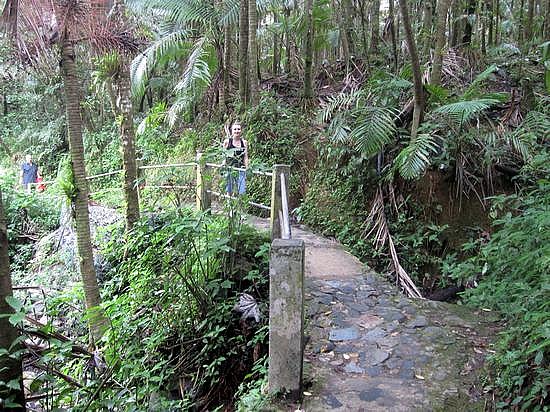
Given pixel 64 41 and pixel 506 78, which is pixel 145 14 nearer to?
pixel 64 41

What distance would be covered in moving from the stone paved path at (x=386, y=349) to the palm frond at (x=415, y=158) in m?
1.51

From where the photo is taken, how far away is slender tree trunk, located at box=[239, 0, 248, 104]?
35.2ft

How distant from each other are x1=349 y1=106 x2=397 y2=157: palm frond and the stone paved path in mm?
2041

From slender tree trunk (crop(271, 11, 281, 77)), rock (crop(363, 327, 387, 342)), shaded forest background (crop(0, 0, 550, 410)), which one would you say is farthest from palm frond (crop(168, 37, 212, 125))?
rock (crop(363, 327, 387, 342))

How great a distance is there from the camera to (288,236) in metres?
4.30

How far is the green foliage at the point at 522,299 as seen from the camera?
3117 mm

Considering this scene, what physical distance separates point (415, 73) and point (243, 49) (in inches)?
219

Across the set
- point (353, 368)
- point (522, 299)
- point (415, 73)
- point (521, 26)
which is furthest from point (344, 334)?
point (521, 26)

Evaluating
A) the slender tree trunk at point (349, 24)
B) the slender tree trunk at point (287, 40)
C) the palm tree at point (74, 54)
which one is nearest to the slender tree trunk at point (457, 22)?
the slender tree trunk at point (349, 24)

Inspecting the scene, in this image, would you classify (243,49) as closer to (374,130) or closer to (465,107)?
(374,130)

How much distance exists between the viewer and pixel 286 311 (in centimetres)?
333

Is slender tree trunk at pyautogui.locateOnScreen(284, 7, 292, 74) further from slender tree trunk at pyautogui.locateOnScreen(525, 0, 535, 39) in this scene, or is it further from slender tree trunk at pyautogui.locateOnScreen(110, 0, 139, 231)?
slender tree trunk at pyautogui.locateOnScreen(110, 0, 139, 231)

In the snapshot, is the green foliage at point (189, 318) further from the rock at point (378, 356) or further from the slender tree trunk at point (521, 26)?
the slender tree trunk at point (521, 26)

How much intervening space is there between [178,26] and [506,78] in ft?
26.4
